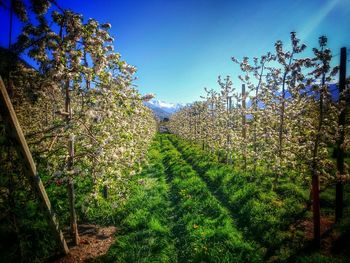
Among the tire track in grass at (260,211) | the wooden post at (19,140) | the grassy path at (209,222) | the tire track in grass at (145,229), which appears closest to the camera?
the wooden post at (19,140)

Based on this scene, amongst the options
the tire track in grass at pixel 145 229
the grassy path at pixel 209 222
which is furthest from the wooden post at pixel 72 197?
the tire track in grass at pixel 145 229

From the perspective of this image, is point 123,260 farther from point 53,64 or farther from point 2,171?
point 53,64

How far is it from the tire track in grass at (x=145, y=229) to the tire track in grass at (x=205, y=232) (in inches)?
19.2

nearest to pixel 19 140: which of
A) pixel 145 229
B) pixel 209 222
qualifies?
pixel 145 229

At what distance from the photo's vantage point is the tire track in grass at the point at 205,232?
7668 mm

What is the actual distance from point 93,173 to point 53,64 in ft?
11.1

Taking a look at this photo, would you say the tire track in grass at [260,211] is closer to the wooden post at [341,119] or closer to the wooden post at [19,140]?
the wooden post at [341,119]

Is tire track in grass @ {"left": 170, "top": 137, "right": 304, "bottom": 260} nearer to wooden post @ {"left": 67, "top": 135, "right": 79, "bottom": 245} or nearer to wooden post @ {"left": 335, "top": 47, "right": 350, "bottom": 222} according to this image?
wooden post @ {"left": 335, "top": 47, "right": 350, "bottom": 222}

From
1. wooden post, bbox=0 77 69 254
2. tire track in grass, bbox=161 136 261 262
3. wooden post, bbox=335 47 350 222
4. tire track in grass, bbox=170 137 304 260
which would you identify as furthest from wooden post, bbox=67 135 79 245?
wooden post, bbox=335 47 350 222

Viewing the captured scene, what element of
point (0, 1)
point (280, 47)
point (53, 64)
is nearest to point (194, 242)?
point (53, 64)

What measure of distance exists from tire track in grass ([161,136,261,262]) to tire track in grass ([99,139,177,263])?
487 millimetres

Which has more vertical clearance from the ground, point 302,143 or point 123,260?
point 302,143

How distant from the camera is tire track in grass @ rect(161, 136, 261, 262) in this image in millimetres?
7668

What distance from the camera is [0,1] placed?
4.74 metres
